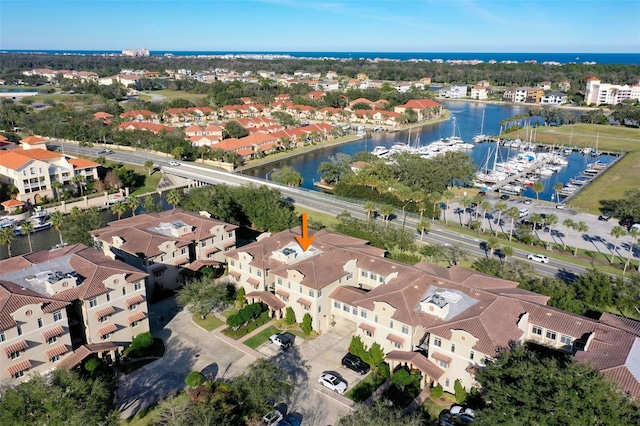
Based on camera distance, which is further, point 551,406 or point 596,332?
point 596,332

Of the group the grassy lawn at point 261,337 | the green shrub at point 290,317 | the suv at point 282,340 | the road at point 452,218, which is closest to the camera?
the suv at point 282,340

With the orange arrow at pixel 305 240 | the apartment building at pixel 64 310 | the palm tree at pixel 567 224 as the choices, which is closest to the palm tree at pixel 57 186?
the apartment building at pixel 64 310

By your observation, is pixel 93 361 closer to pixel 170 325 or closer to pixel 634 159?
pixel 170 325

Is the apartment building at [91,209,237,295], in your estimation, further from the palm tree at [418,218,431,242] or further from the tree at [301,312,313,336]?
the palm tree at [418,218,431,242]

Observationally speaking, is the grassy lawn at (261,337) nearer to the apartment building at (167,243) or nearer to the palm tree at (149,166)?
the apartment building at (167,243)

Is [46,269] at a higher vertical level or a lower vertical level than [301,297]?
higher

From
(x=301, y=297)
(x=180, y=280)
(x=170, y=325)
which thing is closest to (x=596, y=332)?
(x=301, y=297)
